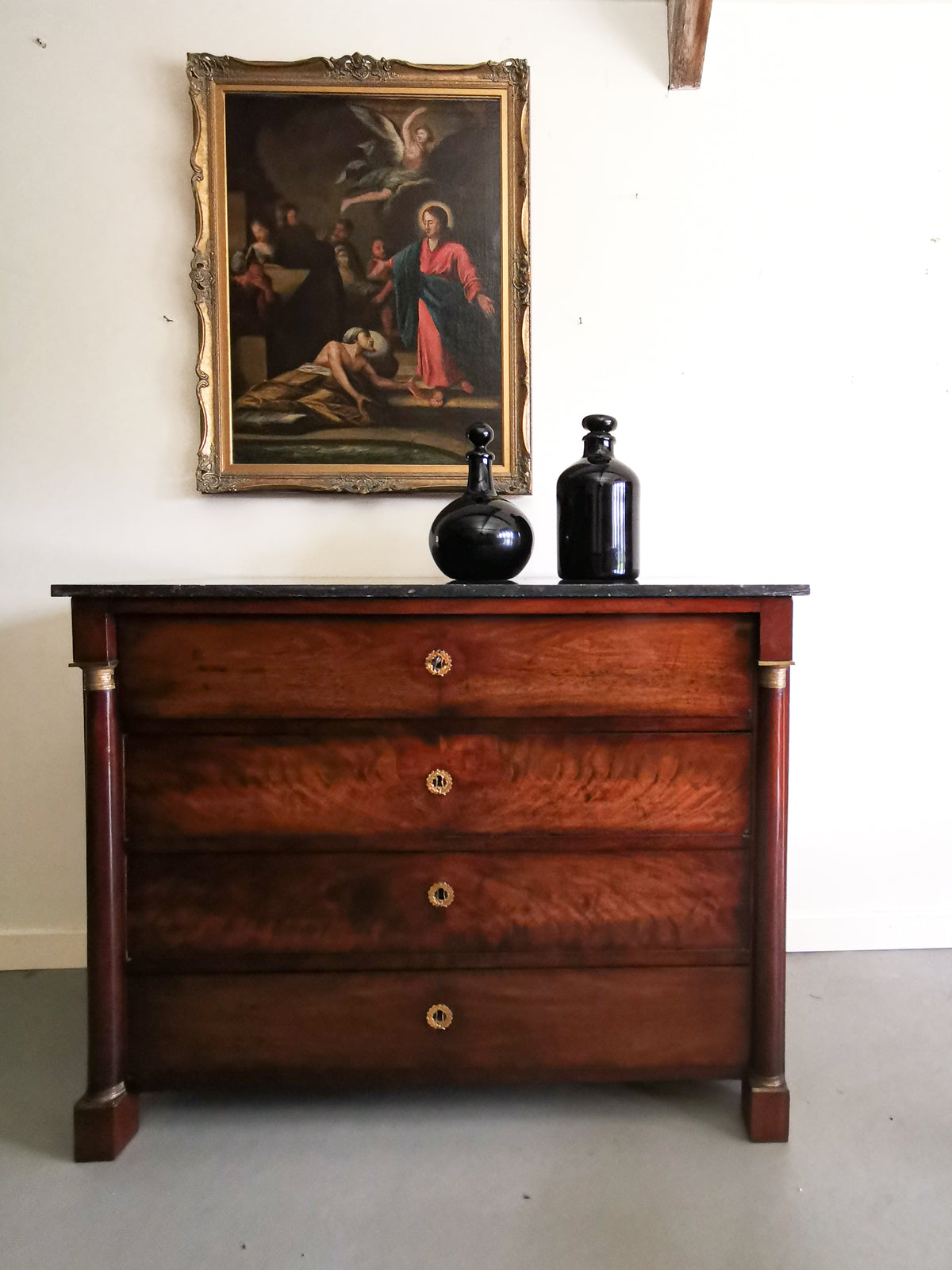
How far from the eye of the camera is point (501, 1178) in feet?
4.53

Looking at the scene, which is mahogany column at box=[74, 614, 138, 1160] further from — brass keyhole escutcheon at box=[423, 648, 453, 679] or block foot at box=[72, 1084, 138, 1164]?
brass keyhole escutcheon at box=[423, 648, 453, 679]

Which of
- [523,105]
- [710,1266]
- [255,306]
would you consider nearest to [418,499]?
[255,306]

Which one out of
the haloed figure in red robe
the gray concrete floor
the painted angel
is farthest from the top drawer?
the painted angel

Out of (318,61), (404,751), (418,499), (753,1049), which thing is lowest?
(753,1049)

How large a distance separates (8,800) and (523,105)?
2363 mm

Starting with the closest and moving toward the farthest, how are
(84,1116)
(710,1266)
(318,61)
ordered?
1. (710,1266)
2. (84,1116)
3. (318,61)

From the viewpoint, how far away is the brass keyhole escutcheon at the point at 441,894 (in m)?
1.44

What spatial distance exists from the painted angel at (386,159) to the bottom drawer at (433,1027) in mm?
1912

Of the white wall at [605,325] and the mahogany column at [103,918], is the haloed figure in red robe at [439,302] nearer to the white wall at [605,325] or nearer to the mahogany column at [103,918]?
the white wall at [605,325]

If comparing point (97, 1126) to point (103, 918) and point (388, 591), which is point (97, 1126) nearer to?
point (103, 918)

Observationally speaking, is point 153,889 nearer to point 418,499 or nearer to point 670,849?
point 670,849

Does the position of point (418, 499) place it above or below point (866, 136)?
below

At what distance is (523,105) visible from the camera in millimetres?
2027

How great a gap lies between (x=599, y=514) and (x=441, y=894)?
831 millimetres
